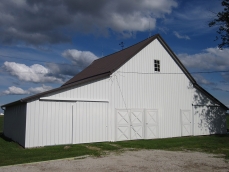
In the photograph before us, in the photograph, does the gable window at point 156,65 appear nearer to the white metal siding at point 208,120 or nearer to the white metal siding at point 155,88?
the white metal siding at point 155,88

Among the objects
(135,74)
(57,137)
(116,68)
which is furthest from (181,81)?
(57,137)

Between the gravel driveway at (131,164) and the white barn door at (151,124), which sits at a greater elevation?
the white barn door at (151,124)

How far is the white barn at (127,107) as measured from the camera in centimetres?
1443

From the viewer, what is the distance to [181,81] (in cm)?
2008

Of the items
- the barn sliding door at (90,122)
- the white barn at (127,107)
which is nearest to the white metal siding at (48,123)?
the white barn at (127,107)

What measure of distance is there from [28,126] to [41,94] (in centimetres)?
182

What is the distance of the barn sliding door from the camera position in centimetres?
1523

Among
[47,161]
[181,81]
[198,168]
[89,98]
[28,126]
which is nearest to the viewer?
[198,168]

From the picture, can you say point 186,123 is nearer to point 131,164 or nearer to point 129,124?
point 129,124

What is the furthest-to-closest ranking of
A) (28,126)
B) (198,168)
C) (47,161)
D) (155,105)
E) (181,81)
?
(181,81) < (155,105) < (28,126) < (47,161) < (198,168)

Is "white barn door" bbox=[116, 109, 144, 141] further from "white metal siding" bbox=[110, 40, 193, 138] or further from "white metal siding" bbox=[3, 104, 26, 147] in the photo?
"white metal siding" bbox=[3, 104, 26, 147]

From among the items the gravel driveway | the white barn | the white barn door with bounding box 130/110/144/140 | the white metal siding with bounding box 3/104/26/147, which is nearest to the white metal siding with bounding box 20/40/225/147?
the white barn

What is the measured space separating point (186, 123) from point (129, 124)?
522 centimetres

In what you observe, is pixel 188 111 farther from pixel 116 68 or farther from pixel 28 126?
pixel 28 126
